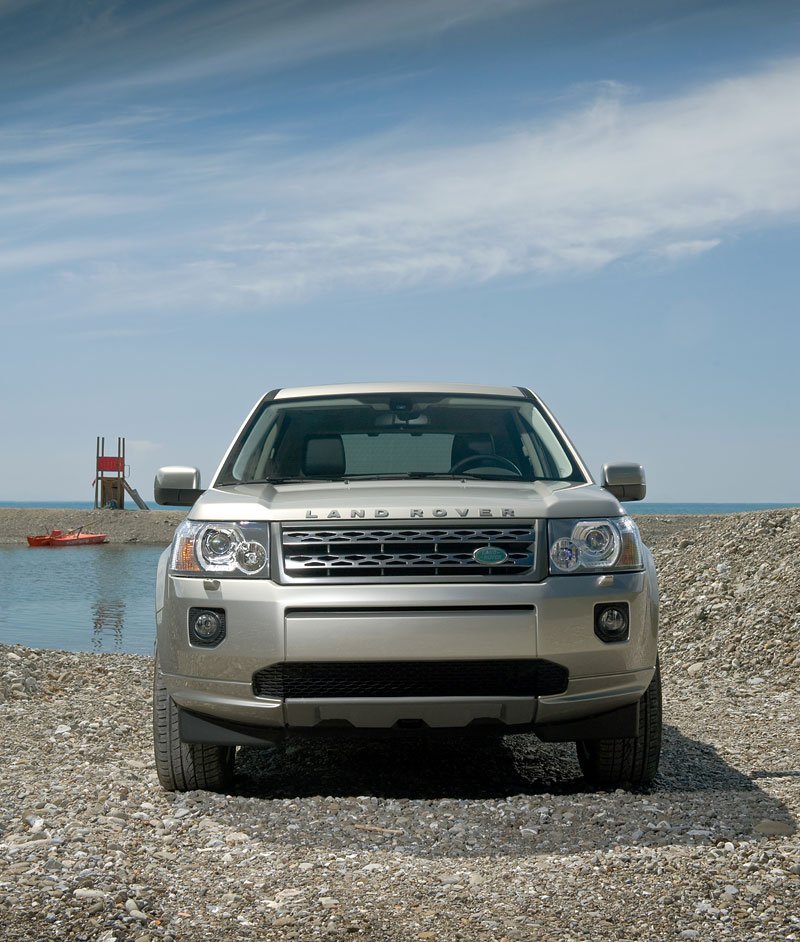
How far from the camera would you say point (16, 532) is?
79.2m

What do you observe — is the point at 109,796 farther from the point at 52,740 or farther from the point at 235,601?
the point at 52,740

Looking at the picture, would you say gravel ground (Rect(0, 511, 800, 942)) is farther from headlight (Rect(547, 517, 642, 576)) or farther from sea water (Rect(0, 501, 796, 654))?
sea water (Rect(0, 501, 796, 654))

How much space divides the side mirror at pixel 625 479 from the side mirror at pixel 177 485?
221 centimetres

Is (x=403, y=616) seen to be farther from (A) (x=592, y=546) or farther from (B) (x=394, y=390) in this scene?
(B) (x=394, y=390)

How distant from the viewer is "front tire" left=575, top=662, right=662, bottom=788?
5.04 meters

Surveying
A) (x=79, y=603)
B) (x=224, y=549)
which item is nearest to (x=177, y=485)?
(x=224, y=549)

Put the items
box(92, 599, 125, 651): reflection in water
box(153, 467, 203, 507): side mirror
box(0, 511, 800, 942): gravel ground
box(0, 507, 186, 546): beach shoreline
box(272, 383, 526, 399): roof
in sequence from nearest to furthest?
box(0, 511, 800, 942): gravel ground, box(153, 467, 203, 507): side mirror, box(272, 383, 526, 399): roof, box(92, 599, 125, 651): reflection in water, box(0, 507, 186, 546): beach shoreline

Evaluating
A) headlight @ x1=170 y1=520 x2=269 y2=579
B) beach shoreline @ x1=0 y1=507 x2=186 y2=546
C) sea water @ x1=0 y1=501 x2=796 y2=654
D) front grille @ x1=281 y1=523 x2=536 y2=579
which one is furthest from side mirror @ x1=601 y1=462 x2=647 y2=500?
beach shoreline @ x1=0 y1=507 x2=186 y2=546

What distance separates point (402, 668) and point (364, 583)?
40cm

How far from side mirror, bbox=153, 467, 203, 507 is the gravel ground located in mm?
1499

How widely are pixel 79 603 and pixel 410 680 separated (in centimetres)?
2353

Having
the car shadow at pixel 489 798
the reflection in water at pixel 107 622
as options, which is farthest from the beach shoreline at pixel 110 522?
the car shadow at pixel 489 798

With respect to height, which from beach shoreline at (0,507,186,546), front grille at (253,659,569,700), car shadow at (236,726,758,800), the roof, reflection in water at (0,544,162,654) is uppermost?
the roof

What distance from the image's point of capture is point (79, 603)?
2648cm
